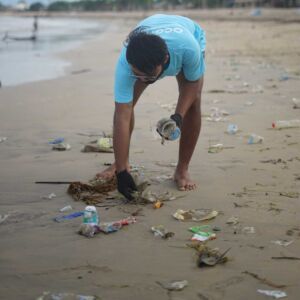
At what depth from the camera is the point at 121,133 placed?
3.15 meters

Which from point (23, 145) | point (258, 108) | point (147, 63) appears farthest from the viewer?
point (258, 108)

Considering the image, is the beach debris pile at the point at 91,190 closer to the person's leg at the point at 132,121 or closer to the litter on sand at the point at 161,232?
the person's leg at the point at 132,121

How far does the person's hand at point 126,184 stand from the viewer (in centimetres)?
312

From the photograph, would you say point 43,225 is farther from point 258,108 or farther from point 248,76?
point 248,76

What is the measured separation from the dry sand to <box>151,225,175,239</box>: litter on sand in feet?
0.10

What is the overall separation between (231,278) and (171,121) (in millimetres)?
1144

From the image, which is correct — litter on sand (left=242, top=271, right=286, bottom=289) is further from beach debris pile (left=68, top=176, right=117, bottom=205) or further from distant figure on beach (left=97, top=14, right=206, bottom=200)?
beach debris pile (left=68, top=176, right=117, bottom=205)

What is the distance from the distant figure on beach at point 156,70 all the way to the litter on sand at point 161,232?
18.3 inches

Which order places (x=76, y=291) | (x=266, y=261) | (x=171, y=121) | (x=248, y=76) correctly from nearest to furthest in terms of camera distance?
(x=76, y=291), (x=266, y=261), (x=171, y=121), (x=248, y=76)

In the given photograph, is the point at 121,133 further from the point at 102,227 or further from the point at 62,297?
the point at 62,297


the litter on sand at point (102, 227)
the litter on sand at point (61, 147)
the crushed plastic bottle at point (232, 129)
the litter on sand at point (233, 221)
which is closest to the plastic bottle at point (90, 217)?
the litter on sand at point (102, 227)

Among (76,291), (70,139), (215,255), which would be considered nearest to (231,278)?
(215,255)

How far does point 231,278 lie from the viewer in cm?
220

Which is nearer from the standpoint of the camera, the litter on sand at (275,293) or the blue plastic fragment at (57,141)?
the litter on sand at (275,293)
